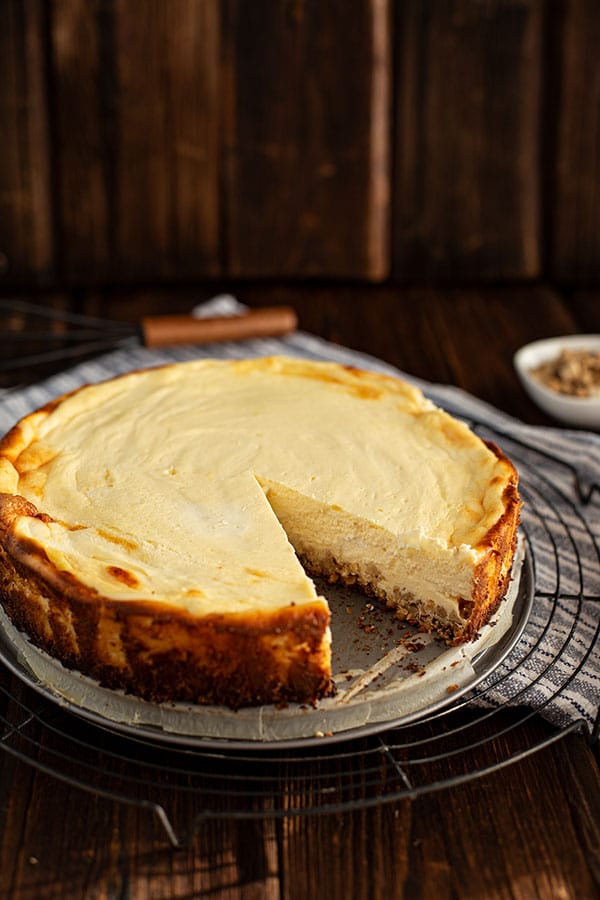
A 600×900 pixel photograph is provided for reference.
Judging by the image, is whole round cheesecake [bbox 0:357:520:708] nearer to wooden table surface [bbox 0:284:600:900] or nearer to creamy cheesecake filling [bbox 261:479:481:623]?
creamy cheesecake filling [bbox 261:479:481:623]

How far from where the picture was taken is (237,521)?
2.88 m

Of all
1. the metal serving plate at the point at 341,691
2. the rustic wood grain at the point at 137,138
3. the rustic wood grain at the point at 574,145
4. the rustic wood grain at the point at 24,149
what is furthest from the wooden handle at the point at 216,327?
the metal serving plate at the point at 341,691

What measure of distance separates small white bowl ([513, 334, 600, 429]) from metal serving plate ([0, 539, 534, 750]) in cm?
138

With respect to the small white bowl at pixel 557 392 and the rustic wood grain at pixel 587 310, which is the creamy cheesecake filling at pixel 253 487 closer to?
the small white bowl at pixel 557 392

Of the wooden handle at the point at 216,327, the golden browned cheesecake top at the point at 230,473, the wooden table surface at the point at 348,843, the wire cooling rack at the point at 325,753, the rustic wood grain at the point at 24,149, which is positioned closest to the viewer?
the wooden table surface at the point at 348,843

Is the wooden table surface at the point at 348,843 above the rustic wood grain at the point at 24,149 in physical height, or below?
below

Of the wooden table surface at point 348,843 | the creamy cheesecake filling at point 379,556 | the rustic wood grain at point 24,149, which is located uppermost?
the rustic wood grain at point 24,149

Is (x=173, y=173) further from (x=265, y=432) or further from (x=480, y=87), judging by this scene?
(x=265, y=432)

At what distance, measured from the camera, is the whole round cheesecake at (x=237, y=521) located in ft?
8.17

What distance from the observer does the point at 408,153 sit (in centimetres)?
535

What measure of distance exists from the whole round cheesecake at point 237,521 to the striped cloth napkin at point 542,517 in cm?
22

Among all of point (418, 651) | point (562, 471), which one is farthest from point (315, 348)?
point (418, 651)

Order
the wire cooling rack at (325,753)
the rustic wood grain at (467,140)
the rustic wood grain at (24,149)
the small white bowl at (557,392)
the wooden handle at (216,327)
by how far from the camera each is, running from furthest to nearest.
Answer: the rustic wood grain at (467,140), the rustic wood grain at (24,149), the wooden handle at (216,327), the small white bowl at (557,392), the wire cooling rack at (325,753)

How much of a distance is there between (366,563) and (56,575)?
91cm
